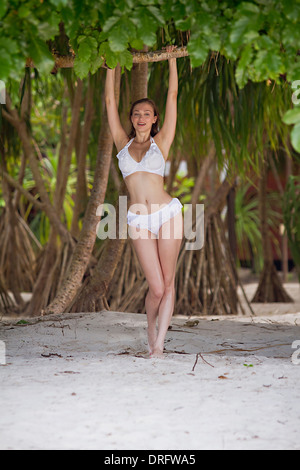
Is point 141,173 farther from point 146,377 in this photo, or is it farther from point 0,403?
point 0,403

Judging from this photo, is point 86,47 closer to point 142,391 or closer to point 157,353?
point 142,391

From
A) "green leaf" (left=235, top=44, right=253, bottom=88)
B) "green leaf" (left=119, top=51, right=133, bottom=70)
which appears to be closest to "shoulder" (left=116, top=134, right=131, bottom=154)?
"green leaf" (left=119, top=51, right=133, bottom=70)

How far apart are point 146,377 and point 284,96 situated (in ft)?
8.64

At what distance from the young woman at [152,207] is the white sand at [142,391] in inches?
9.5

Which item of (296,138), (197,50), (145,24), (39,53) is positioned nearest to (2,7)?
(39,53)

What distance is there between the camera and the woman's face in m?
2.70

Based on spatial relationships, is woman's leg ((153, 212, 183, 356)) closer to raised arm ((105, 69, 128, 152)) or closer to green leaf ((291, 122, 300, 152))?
raised arm ((105, 69, 128, 152))

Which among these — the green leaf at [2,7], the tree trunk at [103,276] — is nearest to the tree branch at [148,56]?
the green leaf at [2,7]

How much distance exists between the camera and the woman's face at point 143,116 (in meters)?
2.70

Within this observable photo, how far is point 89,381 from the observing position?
2.14 meters

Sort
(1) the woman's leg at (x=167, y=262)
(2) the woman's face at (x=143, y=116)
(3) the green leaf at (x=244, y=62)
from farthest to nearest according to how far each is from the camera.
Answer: (2) the woman's face at (x=143, y=116) → (1) the woman's leg at (x=167, y=262) → (3) the green leaf at (x=244, y=62)

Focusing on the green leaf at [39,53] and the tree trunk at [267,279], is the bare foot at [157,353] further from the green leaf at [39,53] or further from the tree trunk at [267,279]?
the tree trunk at [267,279]

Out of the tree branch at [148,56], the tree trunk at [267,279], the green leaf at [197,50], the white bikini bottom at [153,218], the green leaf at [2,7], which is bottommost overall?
the tree trunk at [267,279]

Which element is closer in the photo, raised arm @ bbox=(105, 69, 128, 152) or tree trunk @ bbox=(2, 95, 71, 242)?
raised arm @ bbox=(105, 69, 128, 152)
